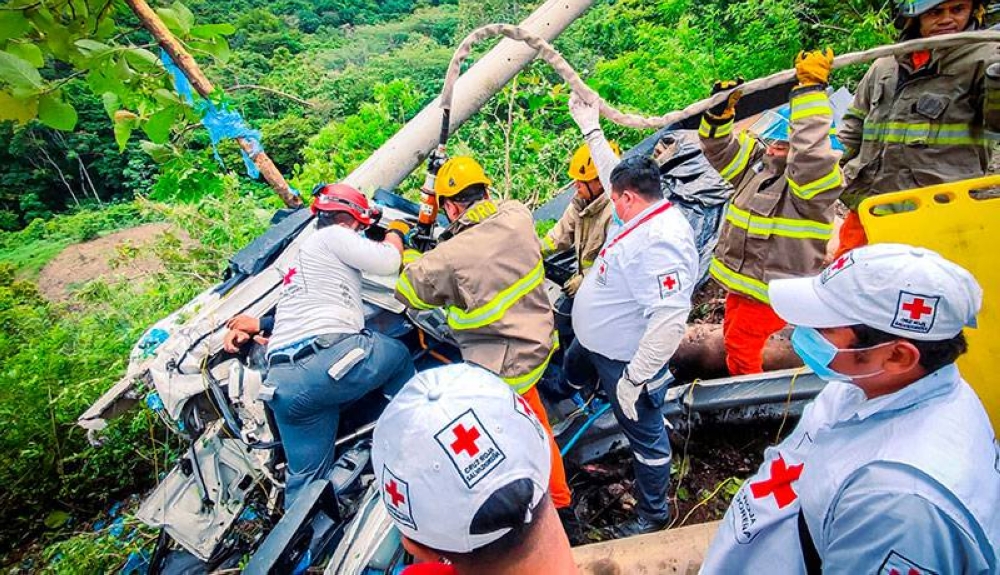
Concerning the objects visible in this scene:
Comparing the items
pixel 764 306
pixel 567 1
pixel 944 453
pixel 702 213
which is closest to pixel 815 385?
pixel 764 306

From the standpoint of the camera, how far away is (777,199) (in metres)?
2.77

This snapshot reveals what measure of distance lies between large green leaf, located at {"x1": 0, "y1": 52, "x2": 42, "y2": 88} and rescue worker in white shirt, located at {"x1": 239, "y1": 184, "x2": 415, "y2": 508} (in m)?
1.67

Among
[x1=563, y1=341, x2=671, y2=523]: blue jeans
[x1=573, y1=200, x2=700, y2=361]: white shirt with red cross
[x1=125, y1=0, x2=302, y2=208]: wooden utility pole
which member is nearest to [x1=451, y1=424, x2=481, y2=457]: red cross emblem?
[x1=573, y1=200, x2=700, y2=361]: white shirt with red cross

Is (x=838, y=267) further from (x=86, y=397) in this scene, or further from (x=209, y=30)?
(x=86, y=397)

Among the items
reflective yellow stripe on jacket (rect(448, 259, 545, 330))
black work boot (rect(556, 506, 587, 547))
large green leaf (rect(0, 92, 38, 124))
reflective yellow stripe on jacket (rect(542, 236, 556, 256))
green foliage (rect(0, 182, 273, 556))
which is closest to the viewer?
large green leaf (rect(0, 92, 38, 124))

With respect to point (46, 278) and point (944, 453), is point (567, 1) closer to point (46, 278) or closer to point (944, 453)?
point (944, 453)

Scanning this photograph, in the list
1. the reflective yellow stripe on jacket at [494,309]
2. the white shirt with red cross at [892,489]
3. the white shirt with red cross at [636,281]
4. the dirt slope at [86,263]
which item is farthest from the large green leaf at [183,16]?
the dirt slope at [86,263]

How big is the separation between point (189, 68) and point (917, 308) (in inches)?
160

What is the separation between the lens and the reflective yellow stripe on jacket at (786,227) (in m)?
2.74

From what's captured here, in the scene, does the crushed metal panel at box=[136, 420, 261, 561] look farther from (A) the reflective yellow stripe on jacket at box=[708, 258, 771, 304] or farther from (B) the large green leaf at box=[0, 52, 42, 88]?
(A) the reflective yellow stripe on jacket at box=[708, 258, 771, 304]

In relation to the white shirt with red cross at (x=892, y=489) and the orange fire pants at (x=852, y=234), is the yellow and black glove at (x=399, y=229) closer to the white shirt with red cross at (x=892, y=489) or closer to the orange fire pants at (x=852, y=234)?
the white shirt with red cross at (x=892, y=489)

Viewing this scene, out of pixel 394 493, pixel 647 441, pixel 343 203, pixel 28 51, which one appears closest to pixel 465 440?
pixel 394 493

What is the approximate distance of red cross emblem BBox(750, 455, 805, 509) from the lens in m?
1.40

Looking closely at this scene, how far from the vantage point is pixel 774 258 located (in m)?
2.84
